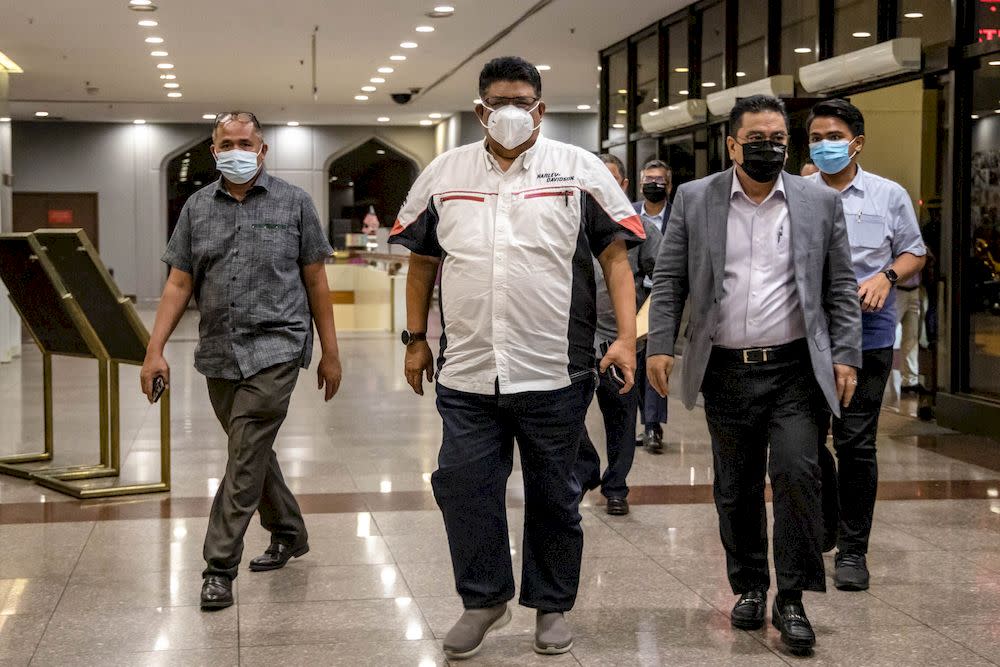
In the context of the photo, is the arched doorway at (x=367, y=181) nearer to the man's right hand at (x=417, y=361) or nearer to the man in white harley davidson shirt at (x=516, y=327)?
the man's right hand at (x=417, y=361)

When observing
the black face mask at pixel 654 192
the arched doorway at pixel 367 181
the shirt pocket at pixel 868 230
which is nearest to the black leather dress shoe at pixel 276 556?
the shirt pocket at pixel 868 230

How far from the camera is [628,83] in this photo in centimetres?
1534

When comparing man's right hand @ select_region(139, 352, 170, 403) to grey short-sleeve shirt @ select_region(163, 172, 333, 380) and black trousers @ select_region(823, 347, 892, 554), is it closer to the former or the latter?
grey short-sleeve shirt @ select_region(163, 172, 333, 380)

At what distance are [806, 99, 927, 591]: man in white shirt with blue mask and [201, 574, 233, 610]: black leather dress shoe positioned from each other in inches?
77.4

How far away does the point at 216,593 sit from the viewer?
405 centimetres

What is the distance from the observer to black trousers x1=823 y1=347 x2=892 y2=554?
14.5 feet

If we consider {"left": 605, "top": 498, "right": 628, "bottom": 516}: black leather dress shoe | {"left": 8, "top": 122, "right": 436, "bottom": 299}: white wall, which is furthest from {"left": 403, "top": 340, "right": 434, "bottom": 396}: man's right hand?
{"left": 8, "top": 122, "right": 436, "bottom": 299}: white wall

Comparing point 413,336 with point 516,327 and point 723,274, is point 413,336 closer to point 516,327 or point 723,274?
point 516,327

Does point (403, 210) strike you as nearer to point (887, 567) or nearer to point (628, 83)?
point (887, 567)

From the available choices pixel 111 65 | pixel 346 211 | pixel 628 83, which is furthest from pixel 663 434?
pixel 346 211

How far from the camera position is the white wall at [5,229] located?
1366cm

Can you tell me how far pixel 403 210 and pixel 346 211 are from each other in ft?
87.7

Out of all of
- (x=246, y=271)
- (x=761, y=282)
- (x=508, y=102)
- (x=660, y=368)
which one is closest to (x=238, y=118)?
(x=246, y=271)

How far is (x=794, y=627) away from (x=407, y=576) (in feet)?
4.65
